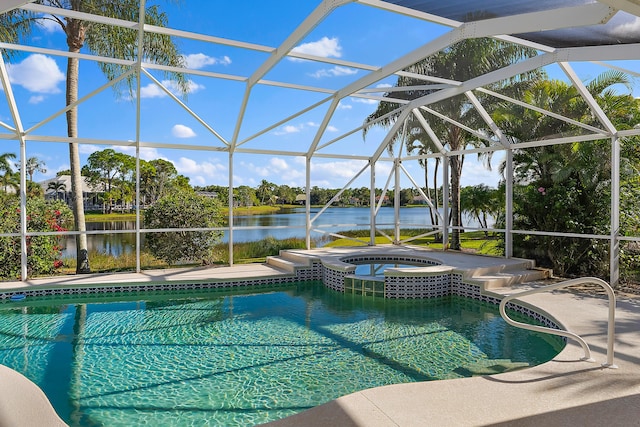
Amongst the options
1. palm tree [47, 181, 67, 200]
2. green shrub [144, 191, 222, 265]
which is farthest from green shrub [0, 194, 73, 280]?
palm tree [47, 181, 67, 200]

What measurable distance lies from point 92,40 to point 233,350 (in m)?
8.92

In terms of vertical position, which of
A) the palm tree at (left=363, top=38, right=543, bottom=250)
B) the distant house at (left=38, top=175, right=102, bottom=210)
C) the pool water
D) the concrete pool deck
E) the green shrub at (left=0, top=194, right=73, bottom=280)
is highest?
the palm tree at (left=363, top=38, right=543, bottom=250)

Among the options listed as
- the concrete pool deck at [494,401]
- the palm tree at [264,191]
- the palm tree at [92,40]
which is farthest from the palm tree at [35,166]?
the concrete pool deck at [494,401]

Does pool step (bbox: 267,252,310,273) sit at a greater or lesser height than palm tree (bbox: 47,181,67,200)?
lesser

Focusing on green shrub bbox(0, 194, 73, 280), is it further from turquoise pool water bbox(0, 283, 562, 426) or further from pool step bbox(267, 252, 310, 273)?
pool step bbox(267, 252, 310, 273)

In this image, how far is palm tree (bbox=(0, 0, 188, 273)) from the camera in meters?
9.89

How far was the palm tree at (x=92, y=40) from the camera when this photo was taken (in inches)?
389

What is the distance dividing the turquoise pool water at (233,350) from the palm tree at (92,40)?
3.68 meters

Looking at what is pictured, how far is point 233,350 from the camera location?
228 inches

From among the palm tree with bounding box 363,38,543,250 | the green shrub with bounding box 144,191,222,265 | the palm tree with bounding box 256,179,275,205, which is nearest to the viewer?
the palm tree with bounding box 363,38,543,250

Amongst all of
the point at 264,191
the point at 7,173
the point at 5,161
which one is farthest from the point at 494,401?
the point at 7,173

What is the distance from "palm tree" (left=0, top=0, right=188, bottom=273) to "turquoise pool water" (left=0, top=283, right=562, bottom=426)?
3679 mm

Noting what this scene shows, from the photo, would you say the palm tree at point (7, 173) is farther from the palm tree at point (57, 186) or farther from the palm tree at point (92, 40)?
the palm tree at point (92, 40)

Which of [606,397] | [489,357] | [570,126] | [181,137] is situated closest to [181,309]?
[489,357]
